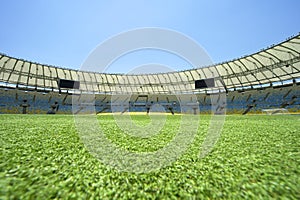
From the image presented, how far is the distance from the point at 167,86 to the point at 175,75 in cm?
465

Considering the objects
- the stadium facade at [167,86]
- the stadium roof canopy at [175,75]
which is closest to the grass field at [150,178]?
the stadium facade at [167,86]

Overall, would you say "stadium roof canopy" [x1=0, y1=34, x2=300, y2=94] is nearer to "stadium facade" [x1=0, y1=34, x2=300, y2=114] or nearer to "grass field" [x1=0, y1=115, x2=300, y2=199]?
"stadium facade" [x1=0, y1=34, x2=300, y2=114]

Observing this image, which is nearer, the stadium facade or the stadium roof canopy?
the stadium roof canopy

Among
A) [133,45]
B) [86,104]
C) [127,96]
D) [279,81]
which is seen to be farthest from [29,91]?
[279,81]

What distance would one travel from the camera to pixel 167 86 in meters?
37.9

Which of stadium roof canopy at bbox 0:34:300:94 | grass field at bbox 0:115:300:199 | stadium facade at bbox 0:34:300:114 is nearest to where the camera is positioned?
grass field at bbox 0:115:300:199

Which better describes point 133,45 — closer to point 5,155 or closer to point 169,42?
point 169,42

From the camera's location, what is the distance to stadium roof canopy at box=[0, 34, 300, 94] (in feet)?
72.2

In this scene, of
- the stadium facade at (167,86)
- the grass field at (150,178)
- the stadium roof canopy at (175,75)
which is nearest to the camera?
the grass field at (150,178)

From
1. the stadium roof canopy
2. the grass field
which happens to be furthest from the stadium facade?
the grass field

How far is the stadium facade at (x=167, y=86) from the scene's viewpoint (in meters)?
23.6

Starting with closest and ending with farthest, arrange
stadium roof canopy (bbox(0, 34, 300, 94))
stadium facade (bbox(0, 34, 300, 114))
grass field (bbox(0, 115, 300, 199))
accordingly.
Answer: grass field (bbox(0, 115, 300, 199)) → stadium roof canopy (bbox(0, 34, 300, 94)) → stadium facade (bbox(0, 34, 300, 114))

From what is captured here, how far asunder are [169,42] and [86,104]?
109ft

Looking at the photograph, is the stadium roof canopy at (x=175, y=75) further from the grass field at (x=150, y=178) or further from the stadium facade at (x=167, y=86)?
the grass field at (x=150, y=178)
